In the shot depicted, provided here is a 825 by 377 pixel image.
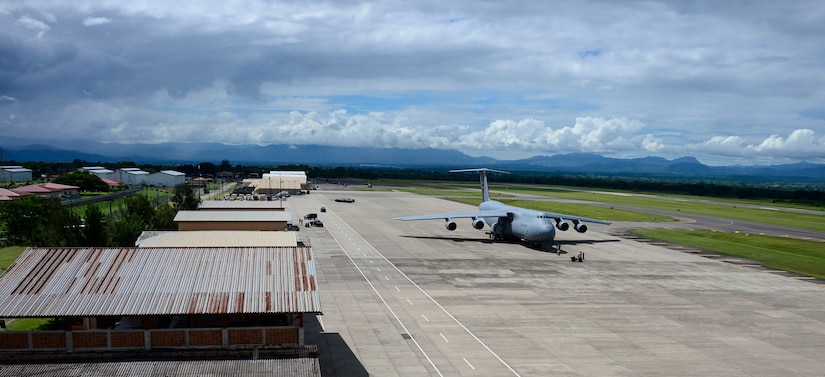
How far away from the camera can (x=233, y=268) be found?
3119 centimetres

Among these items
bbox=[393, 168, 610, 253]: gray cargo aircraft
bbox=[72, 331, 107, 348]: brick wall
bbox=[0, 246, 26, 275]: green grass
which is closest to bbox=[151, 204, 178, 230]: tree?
bbox=[0, 246, 26, 275]: green grass

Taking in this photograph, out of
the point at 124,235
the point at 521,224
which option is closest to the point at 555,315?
the point at 521,224

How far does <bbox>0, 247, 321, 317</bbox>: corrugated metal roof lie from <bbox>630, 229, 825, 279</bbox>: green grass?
61.0 m

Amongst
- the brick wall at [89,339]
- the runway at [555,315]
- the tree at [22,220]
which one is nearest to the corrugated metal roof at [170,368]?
the brick wall at [89,339]

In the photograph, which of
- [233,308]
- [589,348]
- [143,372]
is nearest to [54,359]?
[143,372]

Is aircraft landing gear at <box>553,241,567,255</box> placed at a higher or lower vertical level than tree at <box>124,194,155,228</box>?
lower

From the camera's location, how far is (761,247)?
8362 cm

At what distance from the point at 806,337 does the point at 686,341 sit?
9707mm

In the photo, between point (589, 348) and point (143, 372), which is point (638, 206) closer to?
point (589, 348)

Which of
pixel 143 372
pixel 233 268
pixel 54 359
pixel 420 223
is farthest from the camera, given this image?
pixel 420 223

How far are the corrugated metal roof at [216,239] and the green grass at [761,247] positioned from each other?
57.4 meters

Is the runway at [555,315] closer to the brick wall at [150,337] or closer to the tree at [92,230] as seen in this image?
the brick wall at [150,337]

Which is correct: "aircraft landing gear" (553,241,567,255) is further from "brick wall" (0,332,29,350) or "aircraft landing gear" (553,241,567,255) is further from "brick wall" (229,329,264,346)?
"brick wall" (0,332,29,350)

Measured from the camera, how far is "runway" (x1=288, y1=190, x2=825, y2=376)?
3416 cm
